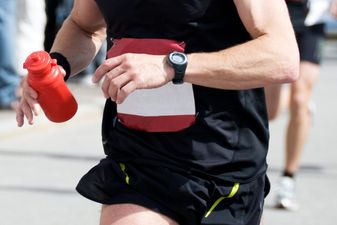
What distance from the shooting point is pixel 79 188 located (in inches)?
129

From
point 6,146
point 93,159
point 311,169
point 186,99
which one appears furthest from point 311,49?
point 186,99

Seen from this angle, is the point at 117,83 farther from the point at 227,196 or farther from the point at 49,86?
the point at 227,196

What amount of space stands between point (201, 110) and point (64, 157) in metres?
4.89

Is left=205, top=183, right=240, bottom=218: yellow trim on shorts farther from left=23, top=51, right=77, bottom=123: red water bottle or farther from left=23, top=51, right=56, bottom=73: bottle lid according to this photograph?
left=23, top=51, right=56, bottom=73: bottle lid

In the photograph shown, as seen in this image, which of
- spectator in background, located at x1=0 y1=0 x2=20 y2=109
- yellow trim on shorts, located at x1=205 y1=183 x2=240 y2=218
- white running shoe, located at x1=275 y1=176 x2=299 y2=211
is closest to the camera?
yellow trim on shorts, located at x1=205 y1=183 x2=240 y2=218

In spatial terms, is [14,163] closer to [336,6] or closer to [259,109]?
[336,6]

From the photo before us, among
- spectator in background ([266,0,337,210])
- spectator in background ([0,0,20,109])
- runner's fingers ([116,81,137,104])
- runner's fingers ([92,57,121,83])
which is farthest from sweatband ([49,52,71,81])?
spectator in background ([0,0,20,109])

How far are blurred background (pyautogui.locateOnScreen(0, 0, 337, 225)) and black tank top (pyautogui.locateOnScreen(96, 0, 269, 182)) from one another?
278 cm

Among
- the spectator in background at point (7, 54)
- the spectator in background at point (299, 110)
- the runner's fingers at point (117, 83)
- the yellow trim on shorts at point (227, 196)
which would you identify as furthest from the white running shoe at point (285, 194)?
the spectator in background at point (7, 54)

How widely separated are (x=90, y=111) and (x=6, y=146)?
73.2 inches

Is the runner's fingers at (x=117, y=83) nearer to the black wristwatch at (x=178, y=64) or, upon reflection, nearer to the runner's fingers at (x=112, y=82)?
the runner's fingers at (x=112, y=82)

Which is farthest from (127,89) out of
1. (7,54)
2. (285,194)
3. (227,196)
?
(7,54)

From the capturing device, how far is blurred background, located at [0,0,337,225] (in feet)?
20.4

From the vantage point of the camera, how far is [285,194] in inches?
251
